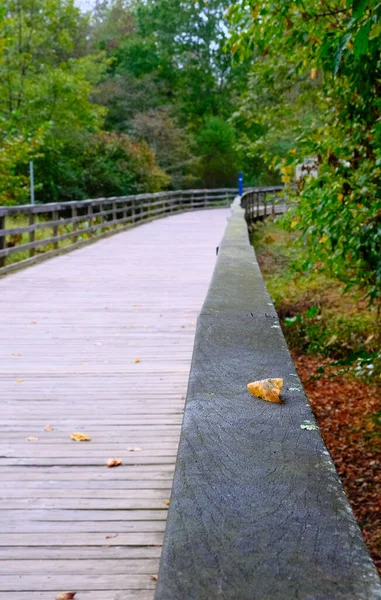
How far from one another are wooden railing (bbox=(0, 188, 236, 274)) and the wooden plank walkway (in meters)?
2.70

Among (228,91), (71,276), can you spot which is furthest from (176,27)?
(71,276)

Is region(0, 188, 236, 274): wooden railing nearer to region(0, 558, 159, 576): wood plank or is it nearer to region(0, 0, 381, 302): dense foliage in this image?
region(0, 0, 381, 302): dense foliage

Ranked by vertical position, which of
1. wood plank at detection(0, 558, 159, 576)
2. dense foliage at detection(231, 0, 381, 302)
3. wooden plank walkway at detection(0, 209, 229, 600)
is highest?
dense foliage at detection(231, 0, 381, 302)

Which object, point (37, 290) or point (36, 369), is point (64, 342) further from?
point (37, 290)

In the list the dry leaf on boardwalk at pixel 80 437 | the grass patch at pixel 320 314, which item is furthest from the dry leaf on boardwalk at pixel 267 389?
the grass patch at pixel 320 314

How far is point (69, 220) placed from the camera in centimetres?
1464

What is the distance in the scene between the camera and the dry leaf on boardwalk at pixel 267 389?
210cm

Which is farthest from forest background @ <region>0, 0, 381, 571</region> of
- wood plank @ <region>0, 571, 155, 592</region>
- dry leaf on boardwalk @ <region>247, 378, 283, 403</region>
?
wood plank @ <region>0, 571, 155, 592</region>

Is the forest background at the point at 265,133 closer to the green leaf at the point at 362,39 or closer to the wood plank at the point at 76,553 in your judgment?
the green leaf at the point at 362,39

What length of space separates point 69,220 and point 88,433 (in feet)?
37.2

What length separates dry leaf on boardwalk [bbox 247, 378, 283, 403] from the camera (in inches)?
82.8

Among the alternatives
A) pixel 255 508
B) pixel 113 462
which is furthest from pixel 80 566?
pixel 255 508

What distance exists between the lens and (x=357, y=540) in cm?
122

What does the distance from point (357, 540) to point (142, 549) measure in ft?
4.84
